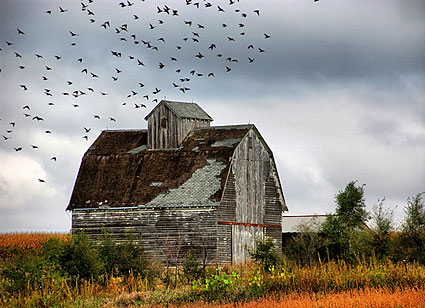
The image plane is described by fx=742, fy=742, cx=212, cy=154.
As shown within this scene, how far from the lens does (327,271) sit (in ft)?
80.6

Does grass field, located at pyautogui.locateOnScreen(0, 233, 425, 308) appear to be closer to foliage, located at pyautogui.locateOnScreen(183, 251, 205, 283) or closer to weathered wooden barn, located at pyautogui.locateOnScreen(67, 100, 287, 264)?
foliage, located at pyautogui.locateOnScreen(183, 251, 205, 283)

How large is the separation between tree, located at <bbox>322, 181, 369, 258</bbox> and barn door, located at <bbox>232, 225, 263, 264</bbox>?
7224mm

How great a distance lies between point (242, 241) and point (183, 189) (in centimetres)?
460

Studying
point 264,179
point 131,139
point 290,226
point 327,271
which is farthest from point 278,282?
point 290,226

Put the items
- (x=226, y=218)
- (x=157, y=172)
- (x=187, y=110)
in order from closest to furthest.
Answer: (x=226, y=218), (x=157, y=172), (x=187, y=110)

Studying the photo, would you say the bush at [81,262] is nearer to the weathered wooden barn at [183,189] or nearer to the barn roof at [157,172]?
the weathered wooden barn at [183,189]

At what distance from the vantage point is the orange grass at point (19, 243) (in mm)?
47844

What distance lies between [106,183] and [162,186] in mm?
4071

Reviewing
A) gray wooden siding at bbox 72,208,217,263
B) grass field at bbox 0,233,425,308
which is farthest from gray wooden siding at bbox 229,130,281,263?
grass field at bbox 0,233,425,308

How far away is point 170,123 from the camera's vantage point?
47.0m

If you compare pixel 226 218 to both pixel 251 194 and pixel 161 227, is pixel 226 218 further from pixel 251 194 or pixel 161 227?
pixel 161 227

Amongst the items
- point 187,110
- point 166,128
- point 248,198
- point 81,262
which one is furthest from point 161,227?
point 81,262

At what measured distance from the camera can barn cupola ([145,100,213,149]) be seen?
46.7m

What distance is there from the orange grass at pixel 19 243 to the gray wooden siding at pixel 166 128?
27.7ft
